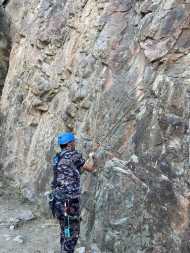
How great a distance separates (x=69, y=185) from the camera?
13.6 ft

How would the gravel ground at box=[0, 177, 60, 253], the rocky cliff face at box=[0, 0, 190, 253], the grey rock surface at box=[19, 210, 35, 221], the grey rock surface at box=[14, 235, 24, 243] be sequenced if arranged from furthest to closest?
the grey rock surface at box=[19, 210, 35, 221] < the grey rock surface at box=[14, 235, 24, 243] < the gravel ground at box=[0, 177, 60, 253] < the rocky cliff face at box=[0, 0, 190, 253]

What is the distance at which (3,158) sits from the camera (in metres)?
8.82

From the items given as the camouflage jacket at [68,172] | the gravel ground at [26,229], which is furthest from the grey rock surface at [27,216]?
the camouflage jacket at [68,172]

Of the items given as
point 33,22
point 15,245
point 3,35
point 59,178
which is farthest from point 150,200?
point 3,35

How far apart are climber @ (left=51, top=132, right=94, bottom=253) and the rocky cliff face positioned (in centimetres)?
53

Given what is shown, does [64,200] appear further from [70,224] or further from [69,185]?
[70,224]

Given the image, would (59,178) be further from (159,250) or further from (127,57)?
(127,57)

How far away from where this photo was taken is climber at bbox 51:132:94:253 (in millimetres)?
4148

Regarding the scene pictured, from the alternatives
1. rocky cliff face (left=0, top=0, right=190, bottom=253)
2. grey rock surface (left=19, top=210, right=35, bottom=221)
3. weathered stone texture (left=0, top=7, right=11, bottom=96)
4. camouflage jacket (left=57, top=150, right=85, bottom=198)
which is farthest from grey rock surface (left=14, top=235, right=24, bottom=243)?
weathered stone texture (left=0, top=7, right=11, bottom=96)

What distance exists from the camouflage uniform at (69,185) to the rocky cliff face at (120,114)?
0.52m

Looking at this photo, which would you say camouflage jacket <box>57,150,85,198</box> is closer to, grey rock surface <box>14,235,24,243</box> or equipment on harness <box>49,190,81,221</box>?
equipment on harness <box>49,190,81,221</box>

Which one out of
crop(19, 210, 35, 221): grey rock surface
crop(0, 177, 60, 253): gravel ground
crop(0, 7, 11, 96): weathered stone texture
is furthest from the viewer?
crop(0, 7, 11, 96): weathered stone texture

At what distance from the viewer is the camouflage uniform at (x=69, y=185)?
416cm

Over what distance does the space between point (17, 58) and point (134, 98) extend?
657cm
